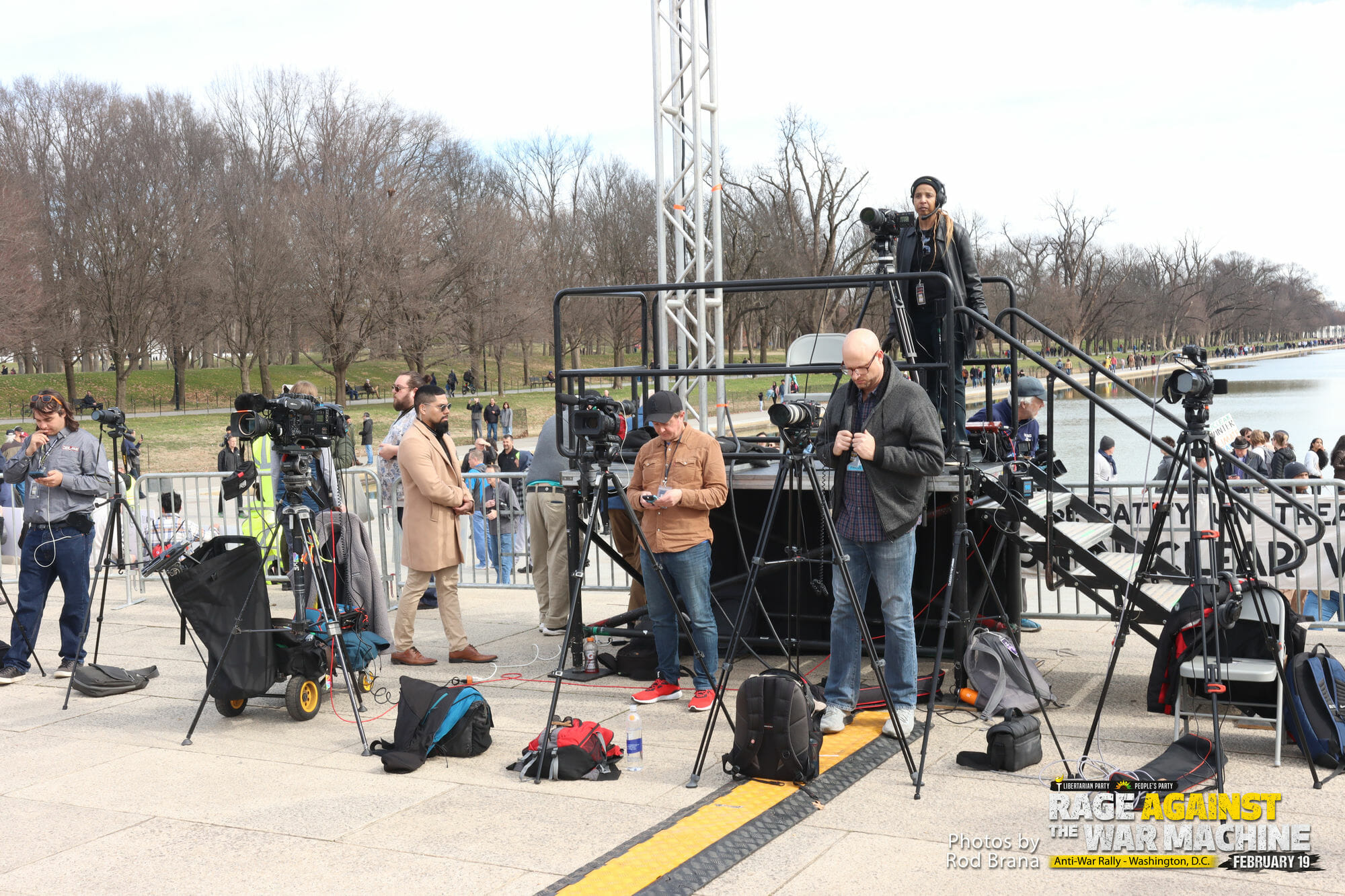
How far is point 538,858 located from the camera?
4.49m

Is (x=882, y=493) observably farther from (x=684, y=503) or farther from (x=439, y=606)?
(x=439, y=606)

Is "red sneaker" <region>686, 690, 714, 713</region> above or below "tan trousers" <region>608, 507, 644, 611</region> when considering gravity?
below

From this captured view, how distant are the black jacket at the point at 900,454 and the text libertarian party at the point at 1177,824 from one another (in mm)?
1611

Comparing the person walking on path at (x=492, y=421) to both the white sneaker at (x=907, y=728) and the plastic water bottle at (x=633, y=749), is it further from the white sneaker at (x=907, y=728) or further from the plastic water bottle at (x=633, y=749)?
the plastic water bottle at (x=633, y=749)

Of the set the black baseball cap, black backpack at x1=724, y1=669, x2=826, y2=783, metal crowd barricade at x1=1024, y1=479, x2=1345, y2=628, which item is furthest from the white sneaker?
metal crowd barricade at x1=1024, y1=479, x2=1345, y2=628

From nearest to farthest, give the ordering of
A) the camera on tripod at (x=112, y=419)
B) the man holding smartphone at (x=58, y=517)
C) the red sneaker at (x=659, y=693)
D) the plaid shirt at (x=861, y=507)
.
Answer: the plaid shirt at (x=861, y=507), the red sneaker at (x=659, y=693), the camera on tripod at (x=112, y=419), the man holding smartphone at (x=58, y=517)

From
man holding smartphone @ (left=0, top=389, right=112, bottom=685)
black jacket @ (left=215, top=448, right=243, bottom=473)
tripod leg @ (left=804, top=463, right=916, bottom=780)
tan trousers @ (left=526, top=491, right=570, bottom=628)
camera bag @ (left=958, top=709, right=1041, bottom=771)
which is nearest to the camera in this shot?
tripod leg @ (left=804, top=463, right=916, bottom=780)

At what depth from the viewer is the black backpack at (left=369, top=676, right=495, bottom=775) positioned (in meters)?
5.84

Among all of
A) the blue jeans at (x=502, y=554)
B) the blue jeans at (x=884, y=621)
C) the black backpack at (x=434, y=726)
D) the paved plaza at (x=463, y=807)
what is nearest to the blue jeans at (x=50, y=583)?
the paved plaza at (x=463, y=807)

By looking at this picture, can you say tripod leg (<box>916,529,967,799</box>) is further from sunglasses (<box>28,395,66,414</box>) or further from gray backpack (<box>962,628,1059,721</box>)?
sunglasses (<box>28,395,66,414</box>)

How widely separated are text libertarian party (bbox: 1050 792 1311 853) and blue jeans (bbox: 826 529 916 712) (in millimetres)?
1155

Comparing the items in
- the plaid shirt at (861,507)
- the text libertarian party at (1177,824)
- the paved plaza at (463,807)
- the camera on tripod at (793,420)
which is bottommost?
the paved plaza at (463,807)

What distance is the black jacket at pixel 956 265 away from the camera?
7.34 meters

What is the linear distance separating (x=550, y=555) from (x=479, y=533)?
325cm
